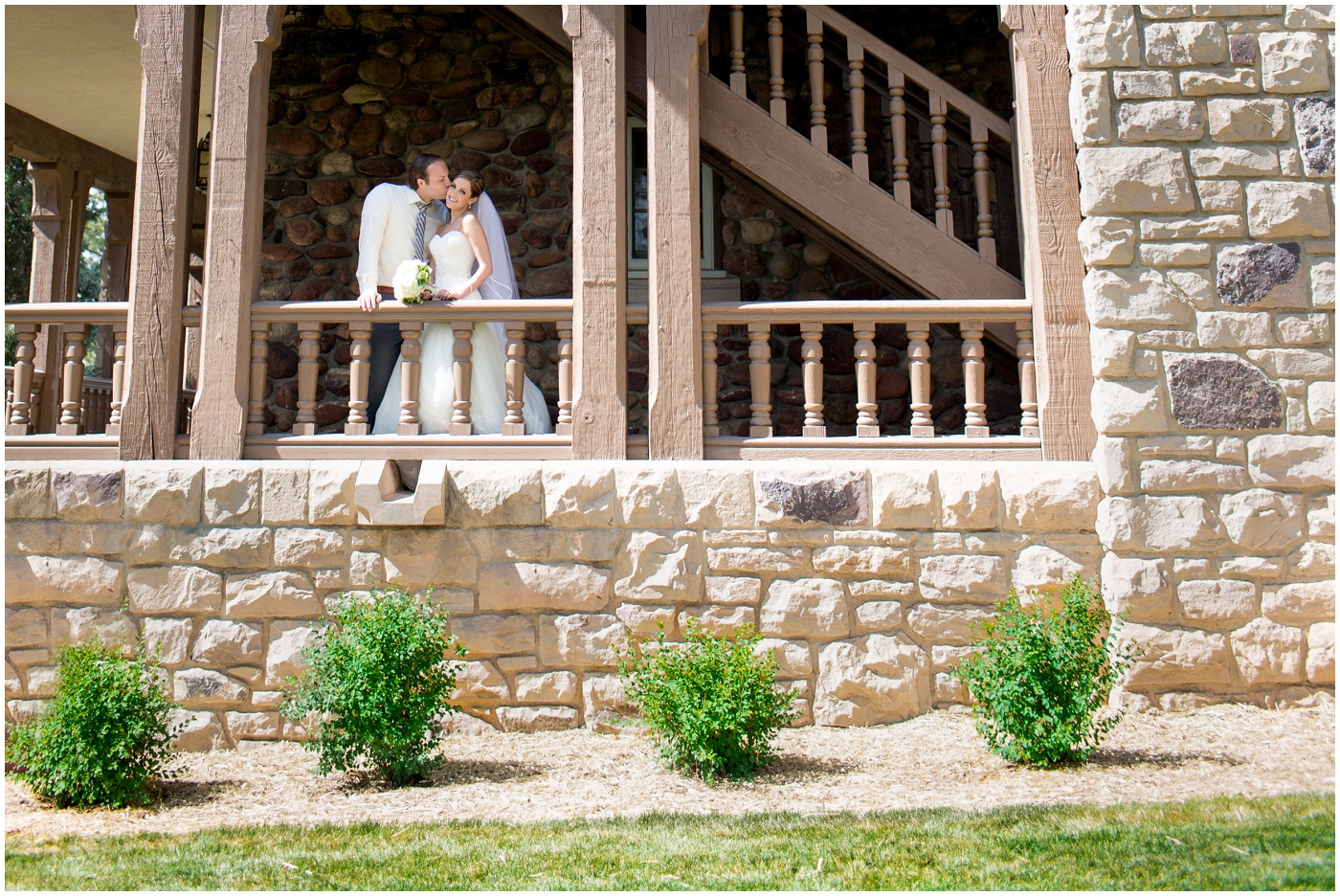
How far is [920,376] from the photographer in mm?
4855

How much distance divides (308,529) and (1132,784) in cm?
375

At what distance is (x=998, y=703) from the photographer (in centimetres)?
399

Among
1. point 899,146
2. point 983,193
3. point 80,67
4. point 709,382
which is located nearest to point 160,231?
point 709,382

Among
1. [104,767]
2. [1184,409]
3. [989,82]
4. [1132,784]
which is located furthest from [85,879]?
[989,82]

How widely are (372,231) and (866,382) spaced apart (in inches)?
113

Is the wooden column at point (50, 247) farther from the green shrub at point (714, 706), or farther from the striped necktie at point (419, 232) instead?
the green shrub at point (714, 706)

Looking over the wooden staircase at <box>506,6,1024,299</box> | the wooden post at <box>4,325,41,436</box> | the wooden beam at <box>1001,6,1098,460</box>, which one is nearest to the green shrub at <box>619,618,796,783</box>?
the wooden beam at <box>1001,6,1098,460</box>

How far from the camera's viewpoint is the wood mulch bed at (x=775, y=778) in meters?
3.70

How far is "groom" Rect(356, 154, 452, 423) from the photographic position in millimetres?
5527

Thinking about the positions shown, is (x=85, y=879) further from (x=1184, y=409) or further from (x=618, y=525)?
(x=1184, y=409)

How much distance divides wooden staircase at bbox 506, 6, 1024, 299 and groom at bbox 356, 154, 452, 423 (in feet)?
4.41

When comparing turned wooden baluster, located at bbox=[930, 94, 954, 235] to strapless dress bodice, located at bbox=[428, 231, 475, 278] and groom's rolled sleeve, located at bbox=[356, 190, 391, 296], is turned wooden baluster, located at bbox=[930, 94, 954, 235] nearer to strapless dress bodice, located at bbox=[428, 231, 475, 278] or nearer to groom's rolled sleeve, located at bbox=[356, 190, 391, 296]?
strapless dress bodice, located at bbox=[428, 231, 475, 278]

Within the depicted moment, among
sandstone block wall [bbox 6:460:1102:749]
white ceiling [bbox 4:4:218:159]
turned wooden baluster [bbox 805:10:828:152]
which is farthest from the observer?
white ceiling [bbox 4:4:218:159]

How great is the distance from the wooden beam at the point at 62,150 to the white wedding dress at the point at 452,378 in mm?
4608
